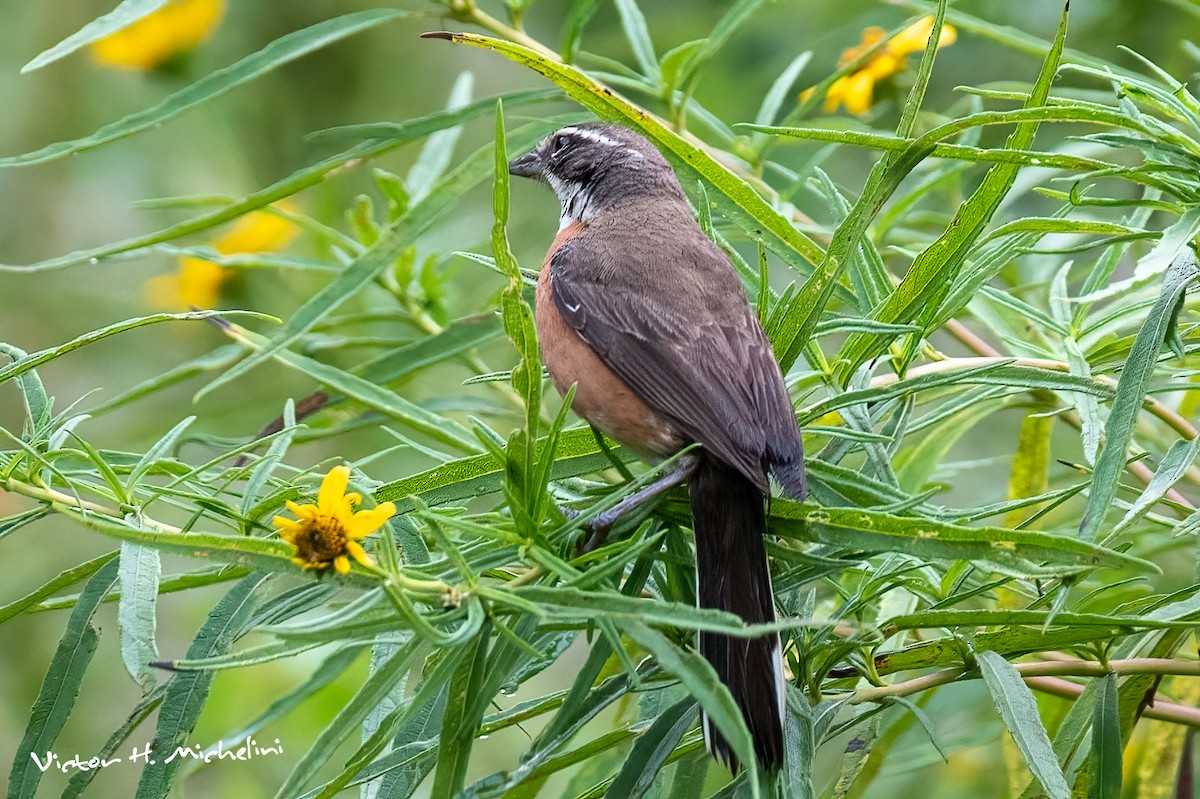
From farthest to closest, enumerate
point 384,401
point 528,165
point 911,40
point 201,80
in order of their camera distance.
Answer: point 528,165 < point 911,40 < point 201,80 < point 384,401

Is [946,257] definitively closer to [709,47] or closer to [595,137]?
[709,47]

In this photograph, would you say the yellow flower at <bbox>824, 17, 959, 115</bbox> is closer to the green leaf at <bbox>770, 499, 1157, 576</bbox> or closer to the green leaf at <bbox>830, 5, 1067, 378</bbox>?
the green leaf at <bbox>830, 5, 1067, 378</bbox>

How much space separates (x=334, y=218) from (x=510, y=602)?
2851 mm

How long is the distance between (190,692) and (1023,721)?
108cm

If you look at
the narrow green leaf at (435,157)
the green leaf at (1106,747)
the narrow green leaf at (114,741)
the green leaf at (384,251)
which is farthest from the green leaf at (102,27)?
the green leaf at (1106,747)

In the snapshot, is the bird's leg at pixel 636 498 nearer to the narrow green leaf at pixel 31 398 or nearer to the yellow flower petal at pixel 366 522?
the yellow flower petal at pixel 366 522

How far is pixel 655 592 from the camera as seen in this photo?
175 centimetres

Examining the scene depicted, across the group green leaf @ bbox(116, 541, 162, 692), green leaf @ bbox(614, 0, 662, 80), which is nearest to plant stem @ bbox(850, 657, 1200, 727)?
green leaf @ bbox(116, 541, 162, 692)

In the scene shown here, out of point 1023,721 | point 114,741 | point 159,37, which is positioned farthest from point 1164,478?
point 159,37

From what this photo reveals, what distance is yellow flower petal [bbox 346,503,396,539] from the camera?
4.16 feet

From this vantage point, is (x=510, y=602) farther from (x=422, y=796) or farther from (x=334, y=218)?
(x=334, y=218)

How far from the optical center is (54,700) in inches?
62.5

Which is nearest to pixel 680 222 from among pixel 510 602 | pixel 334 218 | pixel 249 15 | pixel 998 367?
pixel 998 367

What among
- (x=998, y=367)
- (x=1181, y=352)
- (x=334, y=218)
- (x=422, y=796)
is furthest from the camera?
(x=334, y=218)
